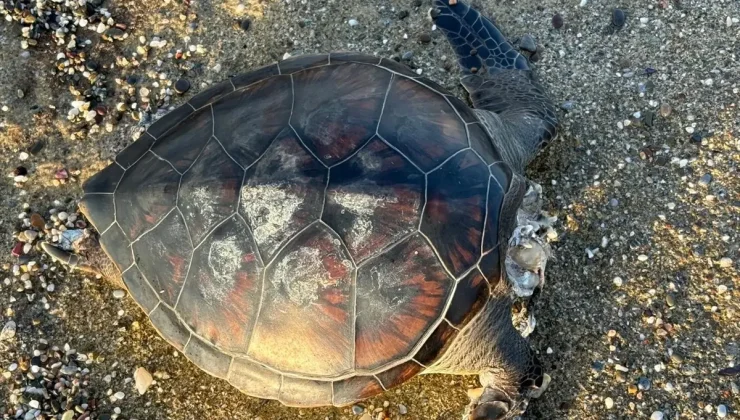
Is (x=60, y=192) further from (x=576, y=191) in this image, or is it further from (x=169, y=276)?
(x=576, y=191)

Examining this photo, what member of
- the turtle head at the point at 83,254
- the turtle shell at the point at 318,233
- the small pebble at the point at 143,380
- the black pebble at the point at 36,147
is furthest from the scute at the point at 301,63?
the small pebble at the point at 143,380

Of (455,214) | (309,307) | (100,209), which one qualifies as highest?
(455,214)

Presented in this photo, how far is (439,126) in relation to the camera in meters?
3.04

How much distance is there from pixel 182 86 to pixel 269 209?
183 centimetres

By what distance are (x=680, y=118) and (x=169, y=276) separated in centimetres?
336

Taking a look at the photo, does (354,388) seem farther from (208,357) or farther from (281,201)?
(281,201)

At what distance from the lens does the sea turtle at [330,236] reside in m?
2.76

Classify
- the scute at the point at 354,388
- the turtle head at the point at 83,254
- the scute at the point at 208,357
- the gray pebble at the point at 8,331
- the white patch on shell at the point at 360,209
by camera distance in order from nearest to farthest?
the white patch on shell at the point at 360,209
the scute at the point at 354,388
the scute at the point at 208,357
the turtle head at the point at 83,254
the gray pebble at the point at 8,331

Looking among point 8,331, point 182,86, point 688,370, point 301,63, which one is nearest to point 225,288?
Result: point 301,63

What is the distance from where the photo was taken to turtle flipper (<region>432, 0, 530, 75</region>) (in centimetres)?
400

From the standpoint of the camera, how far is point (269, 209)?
2764 mm

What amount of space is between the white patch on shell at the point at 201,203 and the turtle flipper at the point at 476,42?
2.09 m

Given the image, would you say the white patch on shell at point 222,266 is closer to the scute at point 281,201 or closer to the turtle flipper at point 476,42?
the scute at point 281,201

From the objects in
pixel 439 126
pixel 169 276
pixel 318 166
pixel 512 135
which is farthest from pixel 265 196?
pixel 512 135
